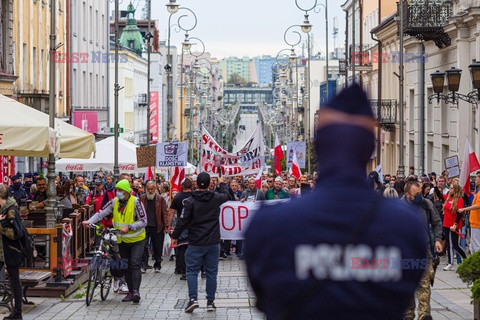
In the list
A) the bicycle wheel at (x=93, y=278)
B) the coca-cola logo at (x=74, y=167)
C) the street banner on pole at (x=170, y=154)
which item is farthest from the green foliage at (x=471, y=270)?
the coca-cola logo at (x=74, y=167)

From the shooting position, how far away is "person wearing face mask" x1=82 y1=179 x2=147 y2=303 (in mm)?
14742

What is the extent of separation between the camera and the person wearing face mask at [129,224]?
14.7 meters

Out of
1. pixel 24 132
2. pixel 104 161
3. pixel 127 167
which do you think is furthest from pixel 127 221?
pixel 127 167

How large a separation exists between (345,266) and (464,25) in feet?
101

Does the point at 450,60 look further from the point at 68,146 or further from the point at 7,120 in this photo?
the point at 7,120

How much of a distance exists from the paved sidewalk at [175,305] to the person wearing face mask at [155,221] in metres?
1.61

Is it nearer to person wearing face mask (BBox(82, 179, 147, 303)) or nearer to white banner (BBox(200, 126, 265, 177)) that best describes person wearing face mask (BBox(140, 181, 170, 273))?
person wearing face mask (BBox(82, 179, 147, 303))

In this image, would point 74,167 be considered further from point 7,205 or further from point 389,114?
point 389,114

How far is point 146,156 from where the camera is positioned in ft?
91.8

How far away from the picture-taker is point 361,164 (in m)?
3.96

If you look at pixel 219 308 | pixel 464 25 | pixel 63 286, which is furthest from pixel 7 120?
pixel 464 25

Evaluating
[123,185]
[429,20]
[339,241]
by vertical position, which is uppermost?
[429,20]

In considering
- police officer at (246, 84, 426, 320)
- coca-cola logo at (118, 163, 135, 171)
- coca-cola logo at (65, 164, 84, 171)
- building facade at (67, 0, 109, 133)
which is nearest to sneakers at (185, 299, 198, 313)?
police officer at (246, 84, 426, 320)

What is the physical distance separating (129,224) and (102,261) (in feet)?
3.03
